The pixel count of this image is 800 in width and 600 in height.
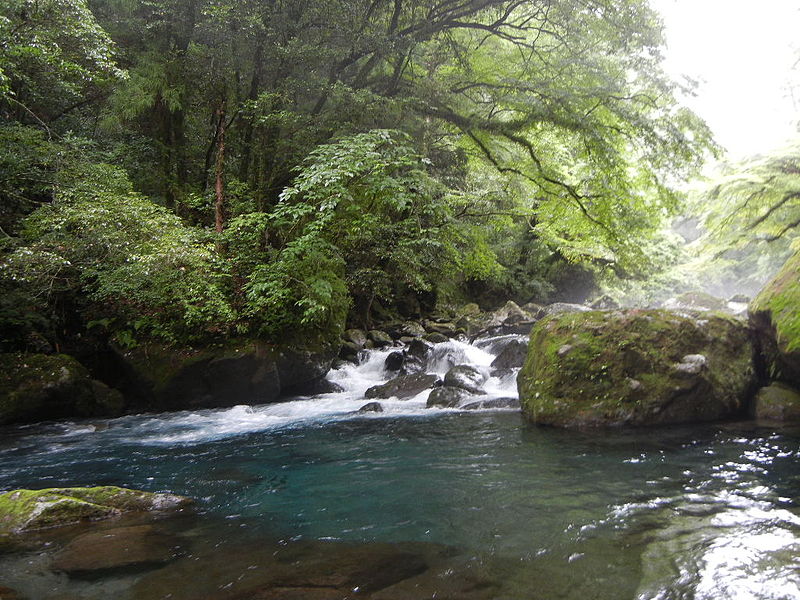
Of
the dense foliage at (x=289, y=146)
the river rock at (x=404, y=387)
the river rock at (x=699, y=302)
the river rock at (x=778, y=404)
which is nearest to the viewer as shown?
the river rock at (x=778, y=404)

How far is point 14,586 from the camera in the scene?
9.68ft

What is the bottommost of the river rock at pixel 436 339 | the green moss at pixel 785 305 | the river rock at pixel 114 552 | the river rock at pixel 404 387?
the river rock at pixel 404 387

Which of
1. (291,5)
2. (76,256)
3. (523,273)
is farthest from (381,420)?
(523,273)

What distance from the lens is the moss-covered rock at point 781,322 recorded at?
6809 millimetres

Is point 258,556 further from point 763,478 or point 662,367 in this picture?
point 662,367

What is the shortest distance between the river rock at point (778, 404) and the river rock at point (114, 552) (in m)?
7.61

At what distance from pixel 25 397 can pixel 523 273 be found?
2010cm

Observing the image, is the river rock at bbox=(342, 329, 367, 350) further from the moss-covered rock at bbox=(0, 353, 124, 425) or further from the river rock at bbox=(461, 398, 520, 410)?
the moss-covered rock at bbox=(0, 353, 124, 425)

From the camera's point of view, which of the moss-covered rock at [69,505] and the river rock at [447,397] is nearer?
the moss-covered rock at [69,505]

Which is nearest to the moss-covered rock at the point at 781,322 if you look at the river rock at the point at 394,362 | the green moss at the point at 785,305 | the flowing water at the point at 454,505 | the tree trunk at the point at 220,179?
the green moss at the point at 785,305

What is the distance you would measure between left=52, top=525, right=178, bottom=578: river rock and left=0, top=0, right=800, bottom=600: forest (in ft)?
0.09

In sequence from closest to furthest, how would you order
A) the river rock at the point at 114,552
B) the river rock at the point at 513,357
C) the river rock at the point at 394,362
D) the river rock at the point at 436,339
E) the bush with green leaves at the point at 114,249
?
the river rock at the point at 114,552 → the bush with green leaves at the point at 114,249 → the river rock at the point at 513,357 → the river rock at the point at 394,362 → the river rock at the point at 436,339

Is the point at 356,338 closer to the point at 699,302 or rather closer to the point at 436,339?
the point at 436,339

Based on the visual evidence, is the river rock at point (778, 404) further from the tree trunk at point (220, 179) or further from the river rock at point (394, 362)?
the tree trunk at point (220, 179)
